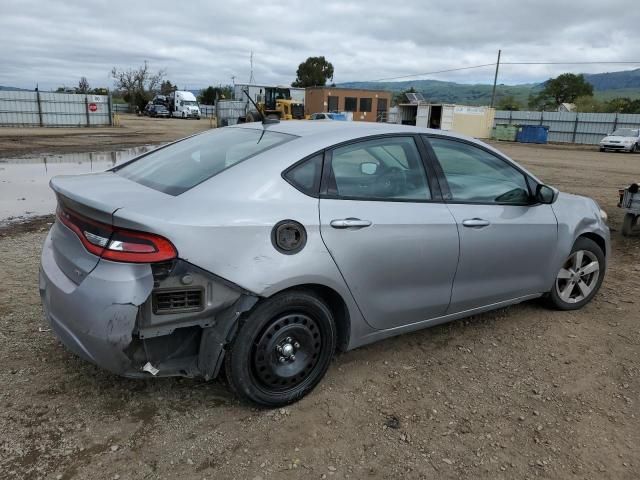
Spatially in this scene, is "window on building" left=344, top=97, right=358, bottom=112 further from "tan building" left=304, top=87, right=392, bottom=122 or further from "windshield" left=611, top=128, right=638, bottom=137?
"windshield" left=611, top=128, right=638, bottom=137

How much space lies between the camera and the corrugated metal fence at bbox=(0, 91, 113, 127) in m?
31.5

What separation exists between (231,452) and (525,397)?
1.80 m

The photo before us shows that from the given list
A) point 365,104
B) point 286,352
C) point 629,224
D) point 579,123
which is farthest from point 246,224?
point 365,104

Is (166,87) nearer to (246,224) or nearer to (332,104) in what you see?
(332,104)

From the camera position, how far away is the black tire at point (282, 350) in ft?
→ 8.73

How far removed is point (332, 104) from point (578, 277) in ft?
126

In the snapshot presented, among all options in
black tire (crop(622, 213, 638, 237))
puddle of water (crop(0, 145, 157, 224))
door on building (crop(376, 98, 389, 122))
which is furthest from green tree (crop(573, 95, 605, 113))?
black tire (crop(622, 213, 638, 237))

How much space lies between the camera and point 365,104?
1734 inches

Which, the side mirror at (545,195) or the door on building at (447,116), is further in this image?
the door on building at (447,116)

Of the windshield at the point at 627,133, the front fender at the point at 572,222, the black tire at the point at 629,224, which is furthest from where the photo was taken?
the windshield at the point at 627,133

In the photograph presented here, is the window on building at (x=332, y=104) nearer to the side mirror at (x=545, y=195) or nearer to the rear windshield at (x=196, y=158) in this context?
the side mirror at (x=545, y=195)

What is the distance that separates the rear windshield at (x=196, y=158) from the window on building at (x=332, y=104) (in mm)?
38535

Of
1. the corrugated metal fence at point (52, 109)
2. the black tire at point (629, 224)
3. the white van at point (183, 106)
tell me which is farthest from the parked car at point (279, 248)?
the white van at point (183, 106)

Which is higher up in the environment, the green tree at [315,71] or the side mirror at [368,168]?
the green tree at [315,71]
